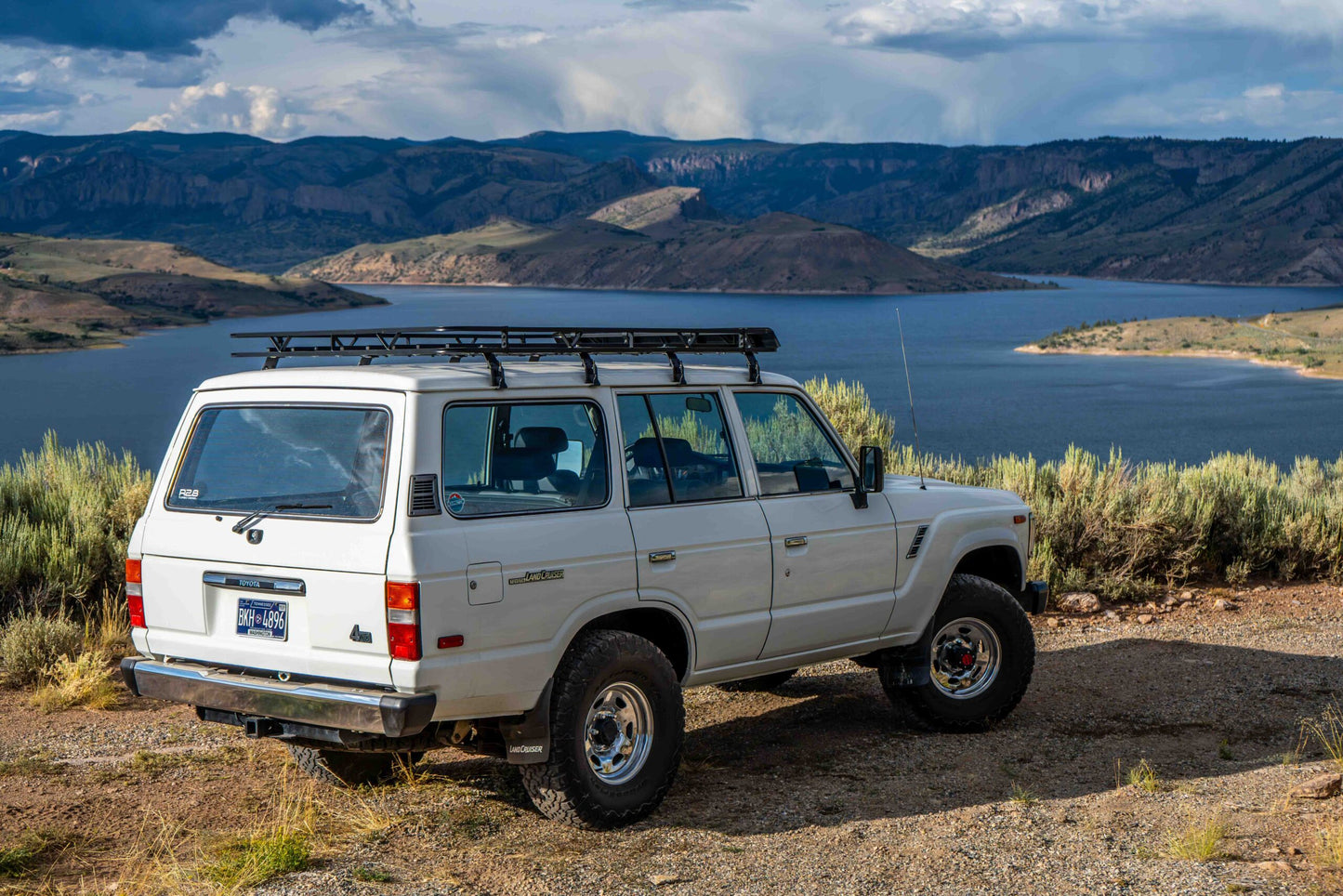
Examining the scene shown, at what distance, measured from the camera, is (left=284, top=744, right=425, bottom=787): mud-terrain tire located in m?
5.59

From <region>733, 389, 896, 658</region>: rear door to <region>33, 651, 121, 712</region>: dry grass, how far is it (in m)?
4.09

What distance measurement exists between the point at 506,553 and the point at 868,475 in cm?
204

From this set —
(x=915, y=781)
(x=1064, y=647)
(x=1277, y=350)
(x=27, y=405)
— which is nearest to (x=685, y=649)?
(x=915, y=781)

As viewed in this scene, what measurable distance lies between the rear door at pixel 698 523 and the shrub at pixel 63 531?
5346mm

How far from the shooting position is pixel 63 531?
9711 mm

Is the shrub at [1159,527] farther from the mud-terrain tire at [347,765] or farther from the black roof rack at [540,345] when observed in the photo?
the mud-terrain tire at [347,765]

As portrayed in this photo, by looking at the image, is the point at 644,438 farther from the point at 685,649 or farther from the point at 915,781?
the point at 915,781

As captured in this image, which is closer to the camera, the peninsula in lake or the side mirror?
the side mirror

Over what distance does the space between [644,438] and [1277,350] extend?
80.9m

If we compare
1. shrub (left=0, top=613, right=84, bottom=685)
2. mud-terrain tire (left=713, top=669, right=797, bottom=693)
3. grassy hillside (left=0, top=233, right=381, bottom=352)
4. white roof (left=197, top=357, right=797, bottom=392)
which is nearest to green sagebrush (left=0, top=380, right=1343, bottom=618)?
shrub (left=0, top=613, right=84, bottom=685)

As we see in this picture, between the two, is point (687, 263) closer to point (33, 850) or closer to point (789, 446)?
point (789, 446)

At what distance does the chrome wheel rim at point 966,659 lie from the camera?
262 inches

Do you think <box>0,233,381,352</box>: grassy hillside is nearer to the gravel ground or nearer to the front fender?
the gravel ground

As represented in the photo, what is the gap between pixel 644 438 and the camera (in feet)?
17.5
